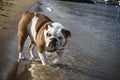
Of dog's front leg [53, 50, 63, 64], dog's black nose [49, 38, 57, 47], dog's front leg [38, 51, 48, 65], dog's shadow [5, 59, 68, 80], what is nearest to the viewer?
dog's black nose [49, 38, 57, 47]

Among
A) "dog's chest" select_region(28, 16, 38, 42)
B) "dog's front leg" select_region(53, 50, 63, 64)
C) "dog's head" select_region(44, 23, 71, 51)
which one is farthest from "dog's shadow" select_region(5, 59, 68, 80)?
"dog's head" select_region(44, 23, 71, 51)

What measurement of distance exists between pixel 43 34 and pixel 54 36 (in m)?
0.46

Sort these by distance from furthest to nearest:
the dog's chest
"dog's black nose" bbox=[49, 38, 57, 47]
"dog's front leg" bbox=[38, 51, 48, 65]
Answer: the dog's chest < "dog's front leg" bbox=[38, 51, 48, 65] < "dog's black nose" bbox=[49, 38, 57, 47]

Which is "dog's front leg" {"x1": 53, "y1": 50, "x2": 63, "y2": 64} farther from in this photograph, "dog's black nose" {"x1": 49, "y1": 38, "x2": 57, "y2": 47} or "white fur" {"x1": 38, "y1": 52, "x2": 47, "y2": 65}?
"dog's black nose" {"x1": 49, "y1": 38, "x2": 57, "y2": 47}

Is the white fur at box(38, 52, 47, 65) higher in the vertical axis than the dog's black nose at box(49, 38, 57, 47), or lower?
lower

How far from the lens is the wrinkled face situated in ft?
29.0

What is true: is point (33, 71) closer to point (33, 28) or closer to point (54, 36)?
point (33, 28)

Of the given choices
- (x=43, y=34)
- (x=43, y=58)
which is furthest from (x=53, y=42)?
(x=43, y=58)

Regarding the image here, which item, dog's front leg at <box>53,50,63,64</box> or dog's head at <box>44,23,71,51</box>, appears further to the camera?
dog's front leg at <box>53,50,63,64</box>

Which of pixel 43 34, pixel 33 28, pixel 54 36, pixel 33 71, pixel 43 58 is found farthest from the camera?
pixel 33 28

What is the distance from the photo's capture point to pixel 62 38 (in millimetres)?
8961

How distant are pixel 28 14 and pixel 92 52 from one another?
3.95 m

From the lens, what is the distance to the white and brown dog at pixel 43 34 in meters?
8.89

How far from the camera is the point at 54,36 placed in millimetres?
8828
